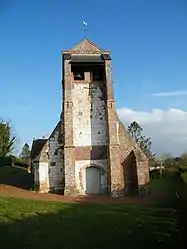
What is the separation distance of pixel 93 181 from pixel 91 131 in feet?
13.9

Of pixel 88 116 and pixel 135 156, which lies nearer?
pixel 135 156

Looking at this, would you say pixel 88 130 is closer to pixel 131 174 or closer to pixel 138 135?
pixel 131 174

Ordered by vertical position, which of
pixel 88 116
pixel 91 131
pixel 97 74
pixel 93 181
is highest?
pixel 97 74

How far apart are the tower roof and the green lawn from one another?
653 inches

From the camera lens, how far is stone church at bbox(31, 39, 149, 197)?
95.0 ft

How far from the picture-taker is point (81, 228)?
1371 cm

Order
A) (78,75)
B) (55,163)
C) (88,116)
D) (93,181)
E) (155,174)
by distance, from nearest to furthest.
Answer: (93,181), (55,163), (88,116), (78,75), (155,174)

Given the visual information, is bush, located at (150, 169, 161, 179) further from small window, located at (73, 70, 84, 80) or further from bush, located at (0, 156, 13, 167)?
bush, located at (0, 156, 13, 167)

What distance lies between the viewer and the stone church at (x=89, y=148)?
95.0 ft

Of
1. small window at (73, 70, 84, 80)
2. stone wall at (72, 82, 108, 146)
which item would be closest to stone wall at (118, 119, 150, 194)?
stone wall at (72, 82, 108, 146)

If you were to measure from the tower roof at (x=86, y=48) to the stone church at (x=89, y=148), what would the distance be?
22.3 inches

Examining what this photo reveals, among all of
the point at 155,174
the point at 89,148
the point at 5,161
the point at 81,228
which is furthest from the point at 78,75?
the point at 5,161

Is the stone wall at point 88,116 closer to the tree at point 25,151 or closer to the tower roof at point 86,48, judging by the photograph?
the tower roof at point 86,48

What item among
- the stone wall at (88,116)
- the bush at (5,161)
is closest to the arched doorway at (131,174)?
the stone wall at (88,116)
